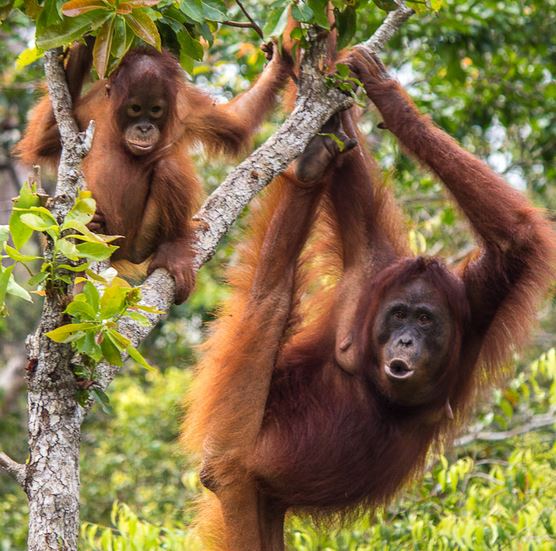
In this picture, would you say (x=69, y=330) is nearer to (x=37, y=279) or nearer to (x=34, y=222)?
(x=37, y=279)

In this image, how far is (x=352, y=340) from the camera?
4.11 meters

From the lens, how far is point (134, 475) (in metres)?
7.80

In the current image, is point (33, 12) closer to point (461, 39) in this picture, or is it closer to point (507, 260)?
point (507, 260)

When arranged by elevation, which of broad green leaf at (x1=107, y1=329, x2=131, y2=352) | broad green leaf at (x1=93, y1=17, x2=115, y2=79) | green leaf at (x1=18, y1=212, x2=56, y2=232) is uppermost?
broad green leaf at (x1=93, y1=17, x2=115, y2=79)

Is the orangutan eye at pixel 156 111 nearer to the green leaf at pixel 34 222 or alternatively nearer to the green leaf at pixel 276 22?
the green leaf at pixel 276 22

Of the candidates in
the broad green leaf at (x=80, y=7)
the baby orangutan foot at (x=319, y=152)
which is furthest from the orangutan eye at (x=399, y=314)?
the broad green leaf at (x=80, y=7)

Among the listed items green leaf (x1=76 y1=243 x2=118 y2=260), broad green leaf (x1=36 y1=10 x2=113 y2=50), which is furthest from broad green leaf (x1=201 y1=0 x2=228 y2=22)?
green leaf (x1=76 y1=243 x2=118 y2=260)

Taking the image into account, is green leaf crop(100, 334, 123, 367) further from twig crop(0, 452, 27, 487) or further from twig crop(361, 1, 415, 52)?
twig crop(361, 1, 415, 52)

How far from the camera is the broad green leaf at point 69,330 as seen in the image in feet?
8.24

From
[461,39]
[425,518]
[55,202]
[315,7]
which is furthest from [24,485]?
[461,39]

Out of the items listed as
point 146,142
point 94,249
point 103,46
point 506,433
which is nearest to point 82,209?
point 94,249

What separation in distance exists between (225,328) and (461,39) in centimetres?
320

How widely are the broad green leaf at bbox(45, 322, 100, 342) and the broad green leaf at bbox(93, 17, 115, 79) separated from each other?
78 centimetres

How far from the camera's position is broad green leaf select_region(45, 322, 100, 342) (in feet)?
8.24
